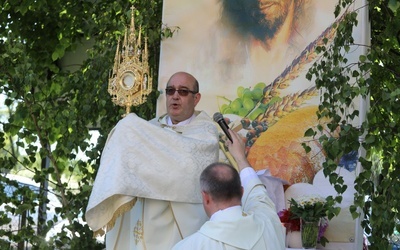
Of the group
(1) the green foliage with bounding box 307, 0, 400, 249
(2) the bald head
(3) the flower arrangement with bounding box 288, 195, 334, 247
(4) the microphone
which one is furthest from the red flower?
(2) the bald head

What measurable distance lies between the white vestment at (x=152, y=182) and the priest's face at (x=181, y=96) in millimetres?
166

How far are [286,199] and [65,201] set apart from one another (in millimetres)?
2205

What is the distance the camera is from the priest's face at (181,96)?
474 centimetres

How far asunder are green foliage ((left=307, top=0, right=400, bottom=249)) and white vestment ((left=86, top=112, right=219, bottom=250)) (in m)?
1.00

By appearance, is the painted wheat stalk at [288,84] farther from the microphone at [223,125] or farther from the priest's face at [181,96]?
the microphone at [223,125]

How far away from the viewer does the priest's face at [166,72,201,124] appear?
15.6 feet

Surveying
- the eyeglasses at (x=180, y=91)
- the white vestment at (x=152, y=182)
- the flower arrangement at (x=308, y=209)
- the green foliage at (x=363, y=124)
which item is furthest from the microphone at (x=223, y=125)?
the flower arrangement at (x=308, y=209)

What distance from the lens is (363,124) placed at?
516cm

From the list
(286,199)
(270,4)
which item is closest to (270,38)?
(270,4)

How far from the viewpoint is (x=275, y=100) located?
6.15 meters

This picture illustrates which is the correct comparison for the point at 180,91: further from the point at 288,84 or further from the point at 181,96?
the point at 288,84

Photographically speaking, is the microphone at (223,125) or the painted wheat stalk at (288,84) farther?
the painted wheat stalk at (288,84)

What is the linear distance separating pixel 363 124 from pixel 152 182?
140 centimetres

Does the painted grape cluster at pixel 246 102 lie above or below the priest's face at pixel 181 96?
above
